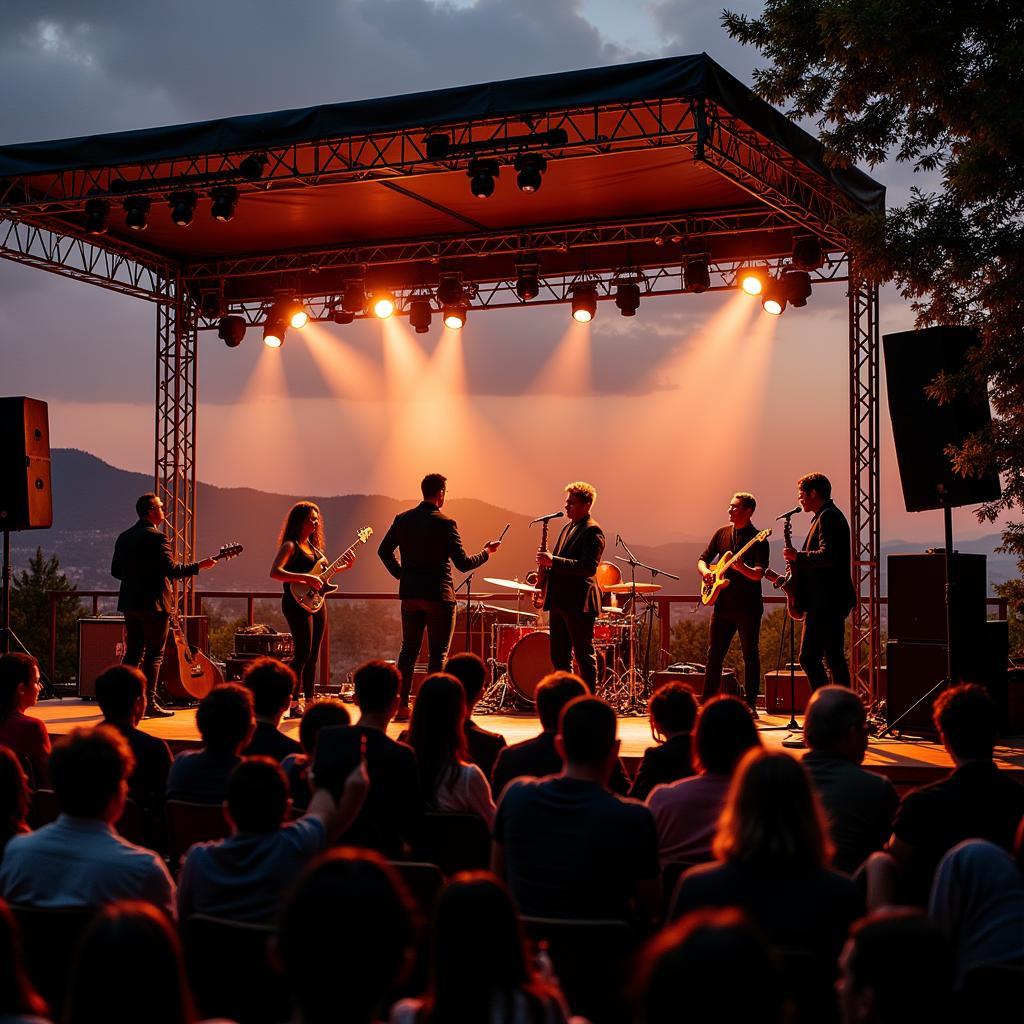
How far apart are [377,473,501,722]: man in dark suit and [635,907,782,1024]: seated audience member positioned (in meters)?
7.64

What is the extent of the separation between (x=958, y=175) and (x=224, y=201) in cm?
530

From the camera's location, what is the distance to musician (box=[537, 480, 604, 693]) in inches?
363

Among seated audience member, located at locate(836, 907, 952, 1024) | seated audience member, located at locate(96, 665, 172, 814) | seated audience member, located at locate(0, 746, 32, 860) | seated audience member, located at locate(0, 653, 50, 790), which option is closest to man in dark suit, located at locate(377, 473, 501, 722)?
seated audience member, located at locate(0, 653, 50, 790)

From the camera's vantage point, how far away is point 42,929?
2820 mm

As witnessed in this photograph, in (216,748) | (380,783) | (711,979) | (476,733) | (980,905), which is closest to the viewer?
(711,979)

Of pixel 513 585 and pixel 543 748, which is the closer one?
pixel 543 748

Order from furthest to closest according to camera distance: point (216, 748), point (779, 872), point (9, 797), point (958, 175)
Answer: point (958, 175), point (216, 748), point (9, 797), point (779, 872)

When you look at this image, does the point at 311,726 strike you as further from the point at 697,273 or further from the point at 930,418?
the point at 697,273

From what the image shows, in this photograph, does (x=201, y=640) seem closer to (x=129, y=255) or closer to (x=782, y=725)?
(x=129, y=255)

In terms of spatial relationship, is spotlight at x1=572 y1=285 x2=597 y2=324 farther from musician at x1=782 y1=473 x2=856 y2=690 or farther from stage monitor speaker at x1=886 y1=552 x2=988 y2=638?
stage monitor speaker at x1=886 y1=552 x2=988 y2=638

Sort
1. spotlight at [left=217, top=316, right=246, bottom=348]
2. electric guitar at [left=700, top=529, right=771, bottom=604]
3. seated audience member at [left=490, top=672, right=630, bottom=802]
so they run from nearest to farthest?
seated audience member at [left=490, top=672, right=630, bottom=802], electric guitar at [left=700, top=529, right=771, bottom=604], spotlight at [left=217, top=316, right=246, bottom=348]

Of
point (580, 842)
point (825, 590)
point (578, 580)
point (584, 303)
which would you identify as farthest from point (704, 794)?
point (584, 303)

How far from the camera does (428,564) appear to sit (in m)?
9.20

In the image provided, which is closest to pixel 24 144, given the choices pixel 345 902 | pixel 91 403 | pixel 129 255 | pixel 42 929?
pixel 129 255
